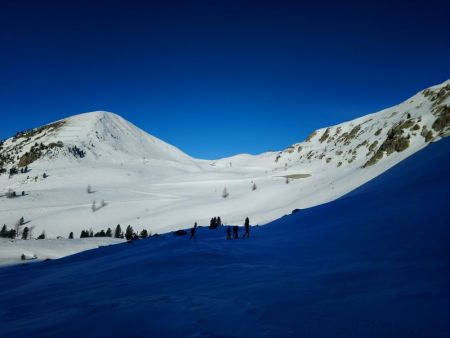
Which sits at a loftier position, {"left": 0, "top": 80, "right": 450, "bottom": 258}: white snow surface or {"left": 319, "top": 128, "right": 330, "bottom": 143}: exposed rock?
{"left": 319, "top": 128, "right": 330, "bottom": 143}: exposed rock

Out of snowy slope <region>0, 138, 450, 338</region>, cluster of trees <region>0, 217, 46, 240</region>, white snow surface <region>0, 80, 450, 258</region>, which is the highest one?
white snow surface <region>0, 80, 450, 258</region>

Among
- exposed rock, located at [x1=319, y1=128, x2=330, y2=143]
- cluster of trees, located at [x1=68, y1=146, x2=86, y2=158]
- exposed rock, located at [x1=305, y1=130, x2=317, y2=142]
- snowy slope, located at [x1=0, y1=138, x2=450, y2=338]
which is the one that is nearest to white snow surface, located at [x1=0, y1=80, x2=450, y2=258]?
exposed rock, located at [x1=319, y1=128, x2=330, y2=143]

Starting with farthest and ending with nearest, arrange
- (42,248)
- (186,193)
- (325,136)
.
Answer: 1. (325,136)
2. (186,193)
3. (42,248)

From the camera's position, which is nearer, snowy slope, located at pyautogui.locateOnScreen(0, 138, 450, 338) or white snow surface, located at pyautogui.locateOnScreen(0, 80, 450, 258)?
snowy slope, located at pyautogui.locateOnScreen(0, 138, 450, 338)

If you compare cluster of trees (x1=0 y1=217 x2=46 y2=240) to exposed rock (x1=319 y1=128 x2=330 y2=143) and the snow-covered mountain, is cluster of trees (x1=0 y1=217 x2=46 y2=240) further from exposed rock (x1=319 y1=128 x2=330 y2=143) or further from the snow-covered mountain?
exposed rock (x1=319 y1=128 x2=330 y2=143)

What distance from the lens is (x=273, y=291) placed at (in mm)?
7734

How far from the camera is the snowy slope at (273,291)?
18.7ft

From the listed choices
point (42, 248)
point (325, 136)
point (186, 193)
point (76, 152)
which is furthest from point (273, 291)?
point (76, 152)

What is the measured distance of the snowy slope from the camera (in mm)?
5703

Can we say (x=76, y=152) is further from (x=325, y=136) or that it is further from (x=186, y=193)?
(x=325, y=136)

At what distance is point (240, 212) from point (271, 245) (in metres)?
46.8

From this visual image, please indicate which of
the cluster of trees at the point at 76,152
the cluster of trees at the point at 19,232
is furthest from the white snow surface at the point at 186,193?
the cluster of trees at the point at 76,152

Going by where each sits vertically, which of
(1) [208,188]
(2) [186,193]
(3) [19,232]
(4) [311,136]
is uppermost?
(4) [311,136]

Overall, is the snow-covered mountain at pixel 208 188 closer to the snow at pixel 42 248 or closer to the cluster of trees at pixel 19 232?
the cluster of trees at pixel 19 232
